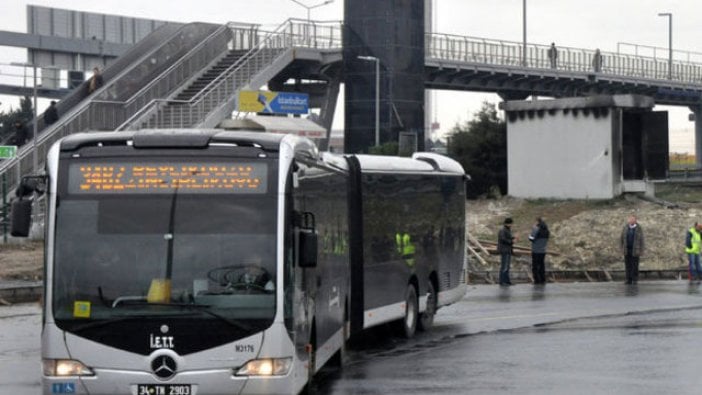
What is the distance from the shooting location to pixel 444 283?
77.0 ft

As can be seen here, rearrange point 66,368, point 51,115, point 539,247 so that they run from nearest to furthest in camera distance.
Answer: point 66,368 → point 539,247 → point 51,115

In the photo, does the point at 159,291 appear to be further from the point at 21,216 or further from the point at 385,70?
the point at 385,70

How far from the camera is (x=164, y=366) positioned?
484 inches

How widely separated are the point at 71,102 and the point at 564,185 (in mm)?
18233

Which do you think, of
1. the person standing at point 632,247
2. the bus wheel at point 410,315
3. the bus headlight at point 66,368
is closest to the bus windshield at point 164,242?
the bus headlight at point 66,368

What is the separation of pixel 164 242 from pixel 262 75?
5116cm

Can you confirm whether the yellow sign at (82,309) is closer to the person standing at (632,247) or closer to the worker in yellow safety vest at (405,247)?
the worker in yellow safety vest at (405,247)

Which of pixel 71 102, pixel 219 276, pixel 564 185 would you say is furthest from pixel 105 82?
pixel 219 276

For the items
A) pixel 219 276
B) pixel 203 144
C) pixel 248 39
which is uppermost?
pixel 248 39

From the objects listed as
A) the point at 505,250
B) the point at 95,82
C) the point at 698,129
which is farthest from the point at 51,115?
the point at 698,129

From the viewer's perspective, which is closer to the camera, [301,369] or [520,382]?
[301,369]

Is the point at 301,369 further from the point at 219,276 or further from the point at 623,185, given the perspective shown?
the point at 623,185

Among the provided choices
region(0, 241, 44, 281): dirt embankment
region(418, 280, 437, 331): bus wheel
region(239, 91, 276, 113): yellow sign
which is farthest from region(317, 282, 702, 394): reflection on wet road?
region(239, 91, 276, 113): yellow sign

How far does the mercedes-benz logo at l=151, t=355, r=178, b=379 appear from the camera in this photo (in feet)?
40.3
